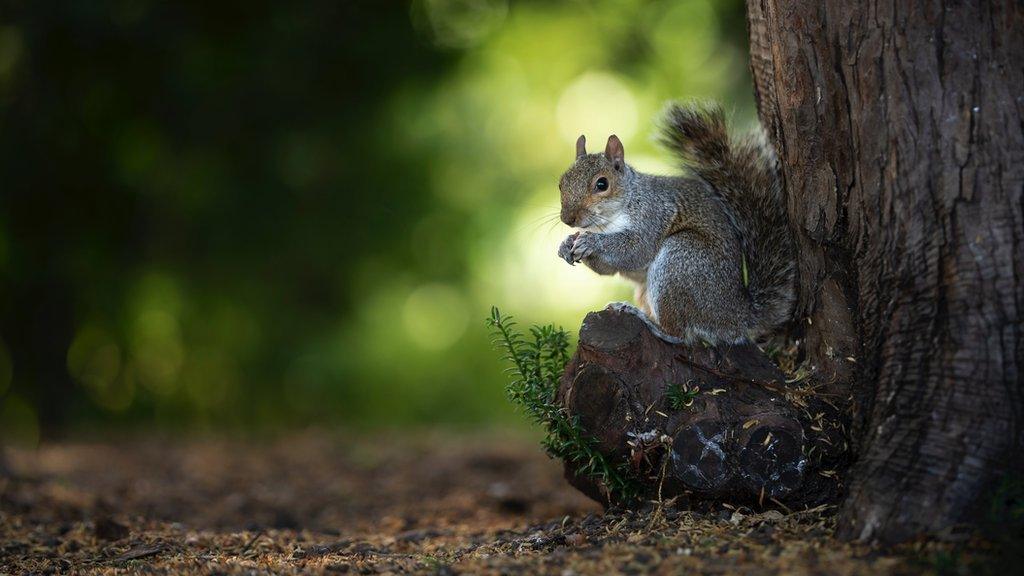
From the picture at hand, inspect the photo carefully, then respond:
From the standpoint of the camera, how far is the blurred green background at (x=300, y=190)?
571 centimetres

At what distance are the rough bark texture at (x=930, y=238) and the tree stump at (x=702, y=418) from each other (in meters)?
0.16

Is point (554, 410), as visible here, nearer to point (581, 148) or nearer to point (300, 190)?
point (581, 148)

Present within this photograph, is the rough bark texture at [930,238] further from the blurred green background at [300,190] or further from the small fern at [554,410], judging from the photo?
the blurred green background at [300,190]

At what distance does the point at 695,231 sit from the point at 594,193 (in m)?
0.39

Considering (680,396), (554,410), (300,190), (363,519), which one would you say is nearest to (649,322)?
(680,396)

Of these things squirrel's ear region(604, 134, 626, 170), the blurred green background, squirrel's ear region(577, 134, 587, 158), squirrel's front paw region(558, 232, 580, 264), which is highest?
the blurred green background

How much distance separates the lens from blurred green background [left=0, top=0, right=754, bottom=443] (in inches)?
225

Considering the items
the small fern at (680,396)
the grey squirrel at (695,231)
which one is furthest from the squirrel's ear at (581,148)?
Answer: the small fern at (680,396)

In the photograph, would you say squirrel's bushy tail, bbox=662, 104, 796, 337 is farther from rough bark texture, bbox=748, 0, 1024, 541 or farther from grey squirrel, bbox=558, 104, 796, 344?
rough bark texture, bbox=748, 0, 1024, 541

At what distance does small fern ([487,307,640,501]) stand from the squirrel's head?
41 centimetres

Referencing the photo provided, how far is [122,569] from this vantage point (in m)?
2.44

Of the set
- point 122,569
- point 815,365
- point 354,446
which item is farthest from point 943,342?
point 354,446

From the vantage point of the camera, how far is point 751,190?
275 centimetres

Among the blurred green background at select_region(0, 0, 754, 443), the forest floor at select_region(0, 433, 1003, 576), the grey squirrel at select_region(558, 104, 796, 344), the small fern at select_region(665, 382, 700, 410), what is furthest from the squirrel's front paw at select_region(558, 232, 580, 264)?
the blurred green background at select_region(0, 0, 754, 443)
